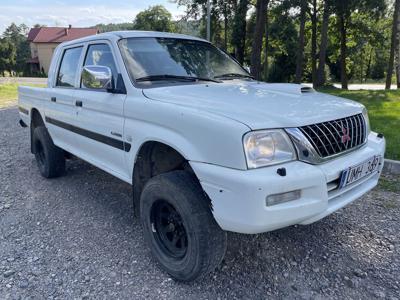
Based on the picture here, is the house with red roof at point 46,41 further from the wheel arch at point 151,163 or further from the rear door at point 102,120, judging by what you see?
the wheel arch at point 151,163

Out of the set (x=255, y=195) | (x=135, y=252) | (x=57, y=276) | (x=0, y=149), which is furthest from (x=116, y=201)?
(x=0, y=149)

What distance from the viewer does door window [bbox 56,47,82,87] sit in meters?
4.34

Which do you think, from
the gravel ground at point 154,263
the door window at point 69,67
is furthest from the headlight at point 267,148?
the door window at point 69,67

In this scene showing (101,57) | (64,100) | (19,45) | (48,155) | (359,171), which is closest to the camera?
(359,171)

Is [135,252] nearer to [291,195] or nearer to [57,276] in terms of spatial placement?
[57,276]

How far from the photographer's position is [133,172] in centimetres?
316

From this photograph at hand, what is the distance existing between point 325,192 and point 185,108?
3.69 ft

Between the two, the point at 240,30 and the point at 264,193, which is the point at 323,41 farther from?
the point at 264,193

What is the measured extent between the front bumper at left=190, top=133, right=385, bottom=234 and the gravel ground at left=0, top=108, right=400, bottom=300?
67 centimetres

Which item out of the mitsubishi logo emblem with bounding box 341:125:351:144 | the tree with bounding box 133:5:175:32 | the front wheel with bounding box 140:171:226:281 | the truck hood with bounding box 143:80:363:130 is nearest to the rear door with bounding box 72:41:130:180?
the truck hood with bounding box 143:80:363:130

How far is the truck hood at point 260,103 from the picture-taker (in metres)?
2.36

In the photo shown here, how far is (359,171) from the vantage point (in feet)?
8.98

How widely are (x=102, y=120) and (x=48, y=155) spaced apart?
1.94m

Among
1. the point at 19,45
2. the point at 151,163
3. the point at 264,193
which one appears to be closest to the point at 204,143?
the point at 264,193
